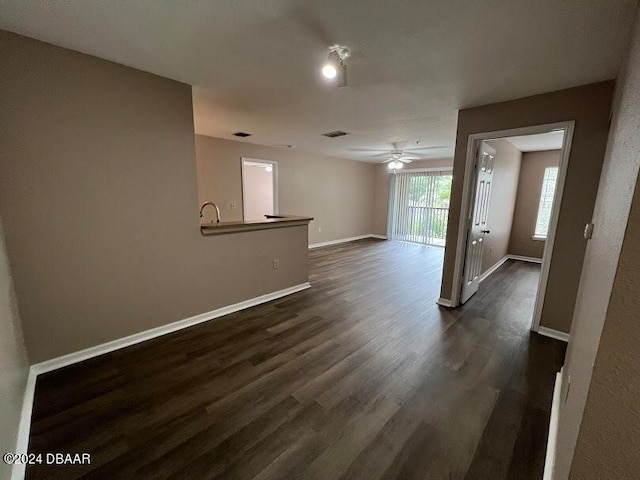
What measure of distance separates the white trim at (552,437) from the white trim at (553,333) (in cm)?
91

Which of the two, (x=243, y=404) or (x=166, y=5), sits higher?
(x=166, y=5)

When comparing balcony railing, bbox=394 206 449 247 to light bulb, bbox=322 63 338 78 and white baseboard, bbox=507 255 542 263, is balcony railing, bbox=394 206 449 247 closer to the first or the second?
white baseboard, bbox=507 255 542 263

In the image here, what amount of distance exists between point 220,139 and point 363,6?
13.6 feet

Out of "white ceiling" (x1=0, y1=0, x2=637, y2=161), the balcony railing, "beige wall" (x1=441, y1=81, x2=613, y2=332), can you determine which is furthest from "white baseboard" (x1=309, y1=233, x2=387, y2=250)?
"beige wall" (x1=441, y1=81, x2=613, y2=332)

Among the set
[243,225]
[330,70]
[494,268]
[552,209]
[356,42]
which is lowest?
[494,268]

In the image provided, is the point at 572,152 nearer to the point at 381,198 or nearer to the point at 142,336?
the point at 142,336

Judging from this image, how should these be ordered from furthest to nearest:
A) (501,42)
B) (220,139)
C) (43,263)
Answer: (220,139), (43,263), (501,42)

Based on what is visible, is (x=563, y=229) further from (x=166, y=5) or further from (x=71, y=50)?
(x=71, y=50)

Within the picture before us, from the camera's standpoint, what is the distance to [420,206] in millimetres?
7492

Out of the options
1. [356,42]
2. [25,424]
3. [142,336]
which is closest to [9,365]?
[25,424]

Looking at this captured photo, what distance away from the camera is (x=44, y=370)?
1960mm

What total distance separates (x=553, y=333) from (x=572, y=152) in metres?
1.76

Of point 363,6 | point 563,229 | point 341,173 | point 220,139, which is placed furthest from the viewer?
point 341,173

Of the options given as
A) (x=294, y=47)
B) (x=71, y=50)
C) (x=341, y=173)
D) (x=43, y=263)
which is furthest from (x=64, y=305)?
(x=341, y=173)
